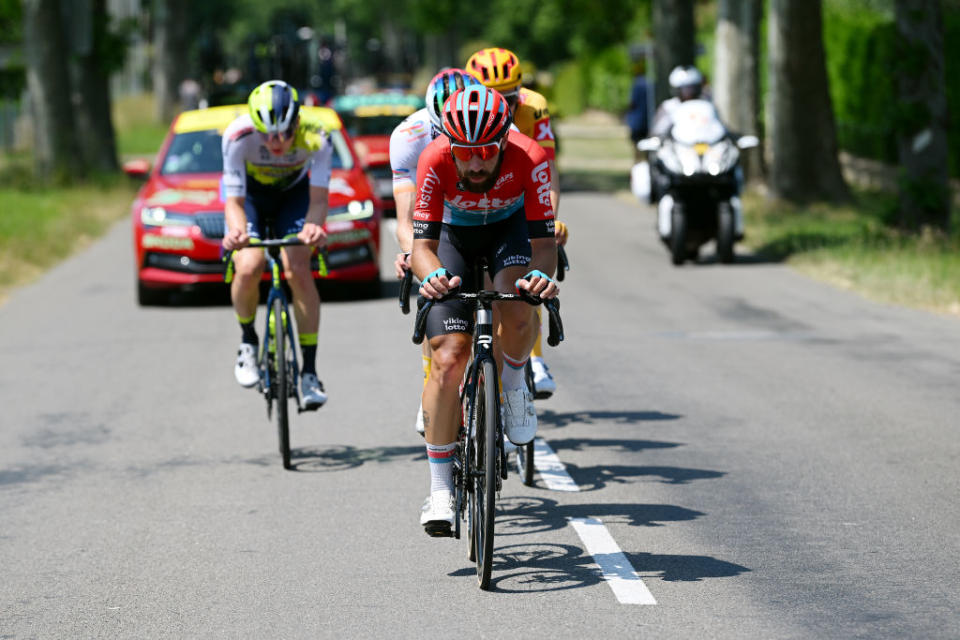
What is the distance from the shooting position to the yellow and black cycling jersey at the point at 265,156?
883 centimetres

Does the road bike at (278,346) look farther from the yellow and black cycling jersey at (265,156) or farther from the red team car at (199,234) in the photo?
the red team car at (199,234)

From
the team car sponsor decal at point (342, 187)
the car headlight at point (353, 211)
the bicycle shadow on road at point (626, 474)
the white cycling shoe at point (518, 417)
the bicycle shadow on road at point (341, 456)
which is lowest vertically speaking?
the bicycle shadow on road at point (626, 474)

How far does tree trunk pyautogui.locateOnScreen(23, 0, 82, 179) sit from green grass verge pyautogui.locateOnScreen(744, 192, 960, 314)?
12355mm

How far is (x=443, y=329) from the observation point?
6.26m

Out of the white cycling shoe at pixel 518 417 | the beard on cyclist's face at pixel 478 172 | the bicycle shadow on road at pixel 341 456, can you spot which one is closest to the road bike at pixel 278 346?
the bicycle shadow on road at pixel 341 456

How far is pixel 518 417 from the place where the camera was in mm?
6559

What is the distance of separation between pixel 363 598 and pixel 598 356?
6107 millimetres

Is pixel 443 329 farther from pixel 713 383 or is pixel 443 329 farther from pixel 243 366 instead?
pixel 713 383

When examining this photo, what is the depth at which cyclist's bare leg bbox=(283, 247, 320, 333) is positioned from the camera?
8.79 m

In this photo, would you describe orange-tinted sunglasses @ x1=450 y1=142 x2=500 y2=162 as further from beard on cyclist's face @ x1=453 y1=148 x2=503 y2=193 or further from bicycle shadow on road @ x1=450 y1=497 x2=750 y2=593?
bicycle shadow on road @ x1=450 y1=497 x2=750 y2=593

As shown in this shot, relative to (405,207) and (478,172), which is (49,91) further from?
(478,172)

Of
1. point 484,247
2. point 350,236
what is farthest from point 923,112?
point 484,247

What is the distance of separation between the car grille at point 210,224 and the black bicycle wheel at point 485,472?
906 cm

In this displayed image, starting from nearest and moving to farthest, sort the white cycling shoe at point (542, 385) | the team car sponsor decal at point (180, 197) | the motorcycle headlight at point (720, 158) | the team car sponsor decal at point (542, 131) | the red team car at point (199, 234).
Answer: the white cycling shoe at point (542, 385) → the team car sponsor decal at point (542, 131) → the red team car at point (199, 234) → the team car sponsor decal at point (180, 197) → the motorcycle headlight at point (720, 158)
